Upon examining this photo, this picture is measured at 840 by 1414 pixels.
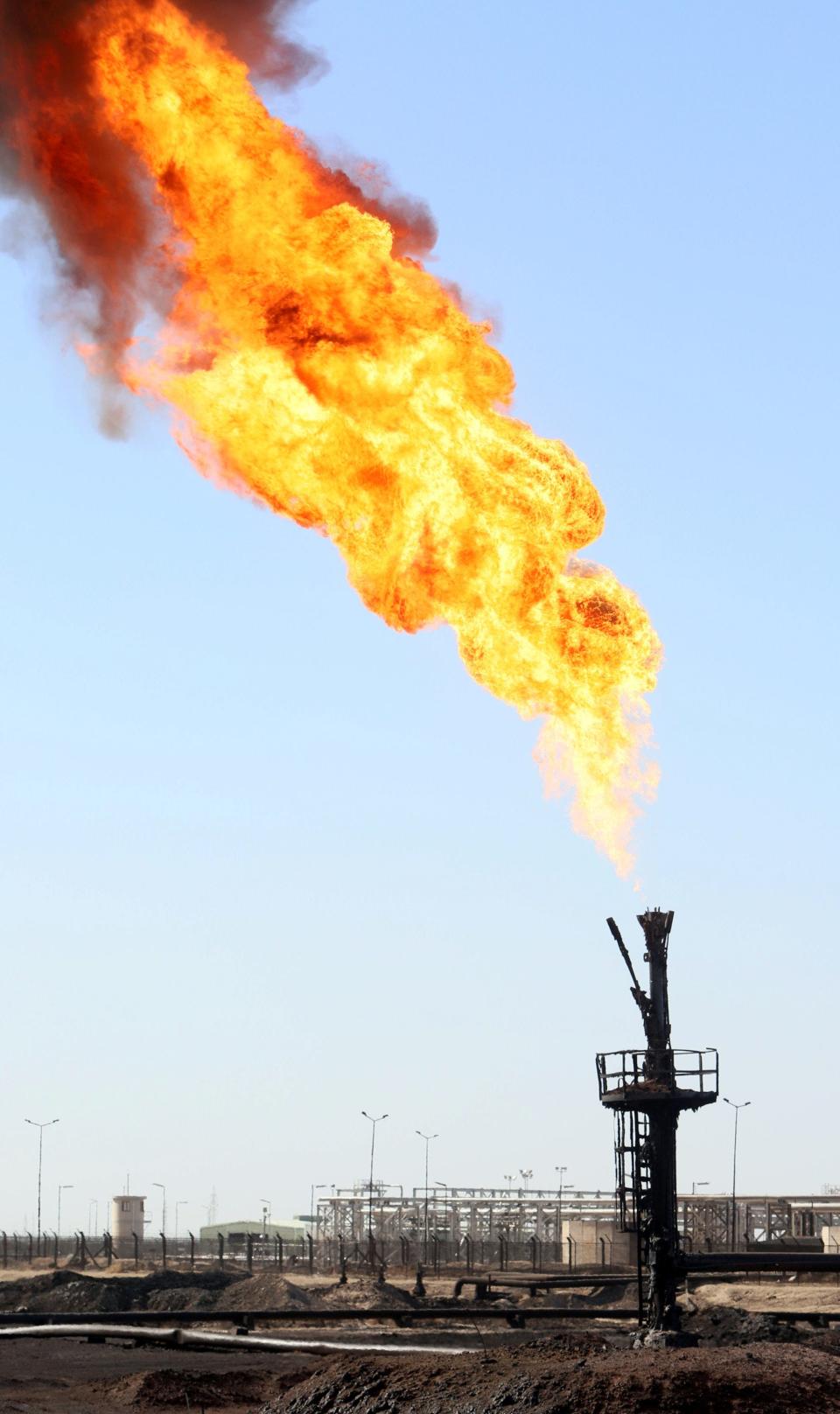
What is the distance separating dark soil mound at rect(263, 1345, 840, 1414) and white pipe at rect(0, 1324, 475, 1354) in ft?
25.0

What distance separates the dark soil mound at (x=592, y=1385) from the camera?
842 inches

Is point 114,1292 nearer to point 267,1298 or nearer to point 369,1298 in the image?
point 267,1298

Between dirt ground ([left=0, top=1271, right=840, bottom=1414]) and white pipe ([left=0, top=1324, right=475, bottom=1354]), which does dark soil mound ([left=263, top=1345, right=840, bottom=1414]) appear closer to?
dirt ground ([left=0, top=1271, right=840, bottom=1414])

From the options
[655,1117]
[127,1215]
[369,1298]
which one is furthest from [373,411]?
[127,1215]

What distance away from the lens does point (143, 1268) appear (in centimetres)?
9619

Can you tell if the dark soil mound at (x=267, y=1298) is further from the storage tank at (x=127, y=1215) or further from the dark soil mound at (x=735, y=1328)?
the storage tank at (x=127, y=1215)

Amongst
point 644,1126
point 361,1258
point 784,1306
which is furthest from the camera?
point 361,1258

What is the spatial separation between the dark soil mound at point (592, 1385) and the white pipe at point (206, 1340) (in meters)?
7.61

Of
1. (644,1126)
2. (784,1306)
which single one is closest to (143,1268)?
(784,1306)

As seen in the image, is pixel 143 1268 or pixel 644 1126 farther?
pixel 143 1268

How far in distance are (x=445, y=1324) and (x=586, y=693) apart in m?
21.0

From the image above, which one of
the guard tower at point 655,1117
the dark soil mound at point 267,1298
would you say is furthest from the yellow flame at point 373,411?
the dark soil mound at point 267,1298

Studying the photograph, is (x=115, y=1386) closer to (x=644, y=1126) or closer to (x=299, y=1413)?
(x=299, y=1413)

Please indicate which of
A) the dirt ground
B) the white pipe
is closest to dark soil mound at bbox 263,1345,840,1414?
the dirt ground
